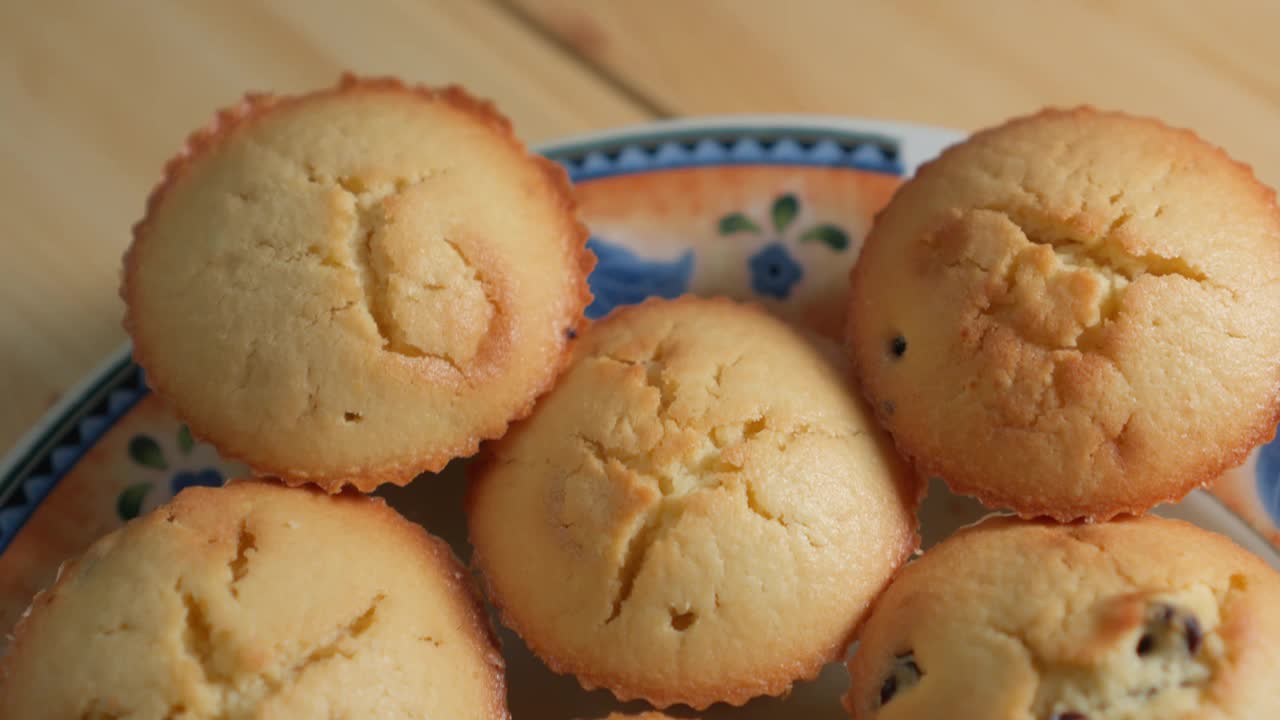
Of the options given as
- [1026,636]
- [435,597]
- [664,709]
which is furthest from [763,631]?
[435,597]

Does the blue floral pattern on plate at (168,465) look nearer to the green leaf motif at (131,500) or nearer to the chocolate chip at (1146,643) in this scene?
the green leaf motif at (131,500)

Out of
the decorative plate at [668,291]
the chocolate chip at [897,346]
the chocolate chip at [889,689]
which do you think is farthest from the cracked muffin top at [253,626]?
the chocolate chip at [897,346]

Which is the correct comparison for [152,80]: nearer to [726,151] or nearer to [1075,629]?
[726,151]

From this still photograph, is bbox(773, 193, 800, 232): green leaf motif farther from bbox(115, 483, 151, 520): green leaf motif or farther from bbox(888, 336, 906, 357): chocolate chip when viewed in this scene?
bbox(115, 483, 151, 520): green leaf motif

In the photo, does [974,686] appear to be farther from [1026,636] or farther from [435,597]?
[435,597]

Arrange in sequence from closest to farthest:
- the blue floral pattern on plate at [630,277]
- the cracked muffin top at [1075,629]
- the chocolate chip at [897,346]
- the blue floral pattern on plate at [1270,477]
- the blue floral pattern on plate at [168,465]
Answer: the cracked muffin top at [1075,629] < the chocolate chip at [897,346] < the blue floral pattern on plate at [1270,477] < the blue floral pattern on plate at [168,465] < the blue floral pattern on plate at [630,277]

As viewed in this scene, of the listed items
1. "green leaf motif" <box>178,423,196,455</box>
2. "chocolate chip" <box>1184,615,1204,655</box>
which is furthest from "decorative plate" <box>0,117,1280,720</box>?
"chocolate chip" <box>1184,615,1204,655</box>

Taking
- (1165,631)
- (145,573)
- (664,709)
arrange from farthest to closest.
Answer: (664,709), (145,573), (1165,631)
